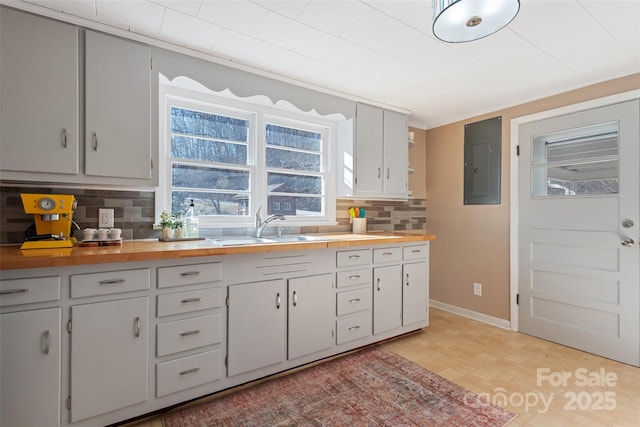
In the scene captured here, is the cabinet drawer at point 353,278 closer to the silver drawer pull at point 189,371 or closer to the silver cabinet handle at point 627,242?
the silver drawer pull at point 189,371

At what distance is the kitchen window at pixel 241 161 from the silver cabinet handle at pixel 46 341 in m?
1.10

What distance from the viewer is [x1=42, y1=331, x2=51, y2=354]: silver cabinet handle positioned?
151cm

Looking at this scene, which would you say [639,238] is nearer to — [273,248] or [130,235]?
[273,248]

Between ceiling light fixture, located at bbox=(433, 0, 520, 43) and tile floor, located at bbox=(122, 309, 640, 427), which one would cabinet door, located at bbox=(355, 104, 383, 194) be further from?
ceiling light fixture, located at bbox=(433, 0, 520, 43)

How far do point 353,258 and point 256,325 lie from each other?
0.93 m

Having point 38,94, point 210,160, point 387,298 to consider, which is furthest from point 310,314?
point 38,94

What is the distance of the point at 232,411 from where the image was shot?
73.6 inches

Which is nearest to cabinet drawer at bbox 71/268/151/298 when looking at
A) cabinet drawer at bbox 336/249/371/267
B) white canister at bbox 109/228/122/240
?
white canister at bbox 109/228/122/240

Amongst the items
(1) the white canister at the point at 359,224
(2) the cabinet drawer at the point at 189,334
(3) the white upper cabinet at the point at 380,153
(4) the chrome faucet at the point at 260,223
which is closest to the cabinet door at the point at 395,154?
(3) the white upper cabinet at the point at 380,153

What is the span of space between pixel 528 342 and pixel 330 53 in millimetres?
3057

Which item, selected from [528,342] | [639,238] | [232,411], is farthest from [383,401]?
[639,238]

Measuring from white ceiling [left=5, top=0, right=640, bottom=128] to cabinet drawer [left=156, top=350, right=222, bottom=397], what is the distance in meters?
2.02

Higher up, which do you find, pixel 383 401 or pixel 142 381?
pixel 142 381

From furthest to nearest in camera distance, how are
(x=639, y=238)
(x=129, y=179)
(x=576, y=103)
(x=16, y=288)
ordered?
(x=576, y=103)
(x=639, y=238)
(x=129, y=179)
(x=16, y=288)
